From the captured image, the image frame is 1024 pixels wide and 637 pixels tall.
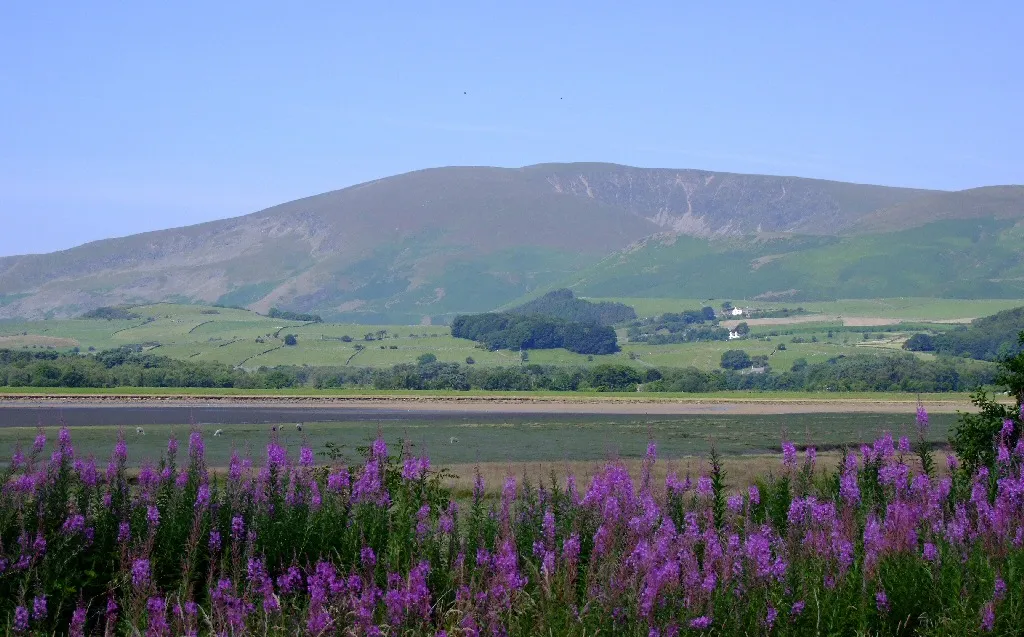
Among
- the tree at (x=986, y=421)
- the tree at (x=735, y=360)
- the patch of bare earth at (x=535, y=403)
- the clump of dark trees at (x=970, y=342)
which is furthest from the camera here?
the clump of dark trees at (x=970, y=342)

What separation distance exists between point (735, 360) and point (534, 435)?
122 m

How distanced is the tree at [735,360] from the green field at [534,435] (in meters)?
97.2

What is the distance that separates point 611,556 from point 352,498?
5432 millimetres

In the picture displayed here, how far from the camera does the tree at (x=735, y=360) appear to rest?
172 metres

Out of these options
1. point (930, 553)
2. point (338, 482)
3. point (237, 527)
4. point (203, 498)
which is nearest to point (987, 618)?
point (930, 553)

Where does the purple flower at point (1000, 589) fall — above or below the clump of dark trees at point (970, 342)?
above

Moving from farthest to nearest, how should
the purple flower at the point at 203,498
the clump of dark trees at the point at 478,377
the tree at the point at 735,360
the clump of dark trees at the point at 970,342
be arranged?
1. the clump of dark trees at the point at 970,342
2. the tree at the point at 735,360
3. the clump of dark trees at the point at 478,377
4. the purple flower at the point at 203,498

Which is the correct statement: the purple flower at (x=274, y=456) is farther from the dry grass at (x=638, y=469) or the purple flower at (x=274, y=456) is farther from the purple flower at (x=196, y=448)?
the dry grass at (x=638, y=469)

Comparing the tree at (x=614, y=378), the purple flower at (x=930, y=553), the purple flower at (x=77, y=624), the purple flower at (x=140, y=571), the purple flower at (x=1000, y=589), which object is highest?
the purple flower at (x=140, y=571)

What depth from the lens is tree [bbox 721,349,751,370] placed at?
172500 mm

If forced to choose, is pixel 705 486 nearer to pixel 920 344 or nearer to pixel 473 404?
pixel 473 404

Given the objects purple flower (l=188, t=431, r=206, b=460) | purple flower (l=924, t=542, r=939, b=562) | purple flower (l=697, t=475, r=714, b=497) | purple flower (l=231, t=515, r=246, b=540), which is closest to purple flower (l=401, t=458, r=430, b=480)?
purple flower (l=231, t=515, r=246, b=540)

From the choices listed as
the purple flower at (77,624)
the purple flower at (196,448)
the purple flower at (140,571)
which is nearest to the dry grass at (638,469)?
the purple flower at (196,448)

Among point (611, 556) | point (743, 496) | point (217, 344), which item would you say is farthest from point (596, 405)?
point (217, 344)
